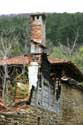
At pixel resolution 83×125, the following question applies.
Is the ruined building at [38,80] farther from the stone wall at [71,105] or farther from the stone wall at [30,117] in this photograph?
the stone wall at [71,105]

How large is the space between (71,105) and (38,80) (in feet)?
14.7

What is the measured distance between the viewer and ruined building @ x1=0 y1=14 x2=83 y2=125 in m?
18.5

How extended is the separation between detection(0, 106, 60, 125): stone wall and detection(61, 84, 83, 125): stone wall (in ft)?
4.26

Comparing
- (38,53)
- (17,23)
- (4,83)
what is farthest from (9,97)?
(17,23)

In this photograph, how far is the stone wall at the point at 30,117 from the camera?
51.3ft

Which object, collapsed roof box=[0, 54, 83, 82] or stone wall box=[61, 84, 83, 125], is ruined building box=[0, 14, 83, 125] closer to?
collapsed roof box=[0, 54, 83, 82]

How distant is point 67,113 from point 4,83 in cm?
411

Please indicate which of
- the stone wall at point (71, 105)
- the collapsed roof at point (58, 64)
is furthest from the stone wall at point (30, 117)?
the collapsed roof at point (58, 64)

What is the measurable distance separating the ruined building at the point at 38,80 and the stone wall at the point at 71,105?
32 centimetres

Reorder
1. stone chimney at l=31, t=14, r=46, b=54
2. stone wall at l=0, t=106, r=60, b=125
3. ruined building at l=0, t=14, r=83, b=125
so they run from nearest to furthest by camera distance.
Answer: stone wall at l=0, t=106, r=60, b=125, ruined building at l=0, t=14, r=83, b=125, stone chimney at l=31, t=14, r=46, b=54

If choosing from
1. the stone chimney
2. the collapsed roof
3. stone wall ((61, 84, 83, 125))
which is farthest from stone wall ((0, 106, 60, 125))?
the stone chimney

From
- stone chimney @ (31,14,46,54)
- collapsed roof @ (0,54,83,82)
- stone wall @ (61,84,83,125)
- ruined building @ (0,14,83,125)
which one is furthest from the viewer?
stone wall @ (61,84,83,125)

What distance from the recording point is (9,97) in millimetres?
19422

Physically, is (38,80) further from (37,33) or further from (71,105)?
(71,105)
